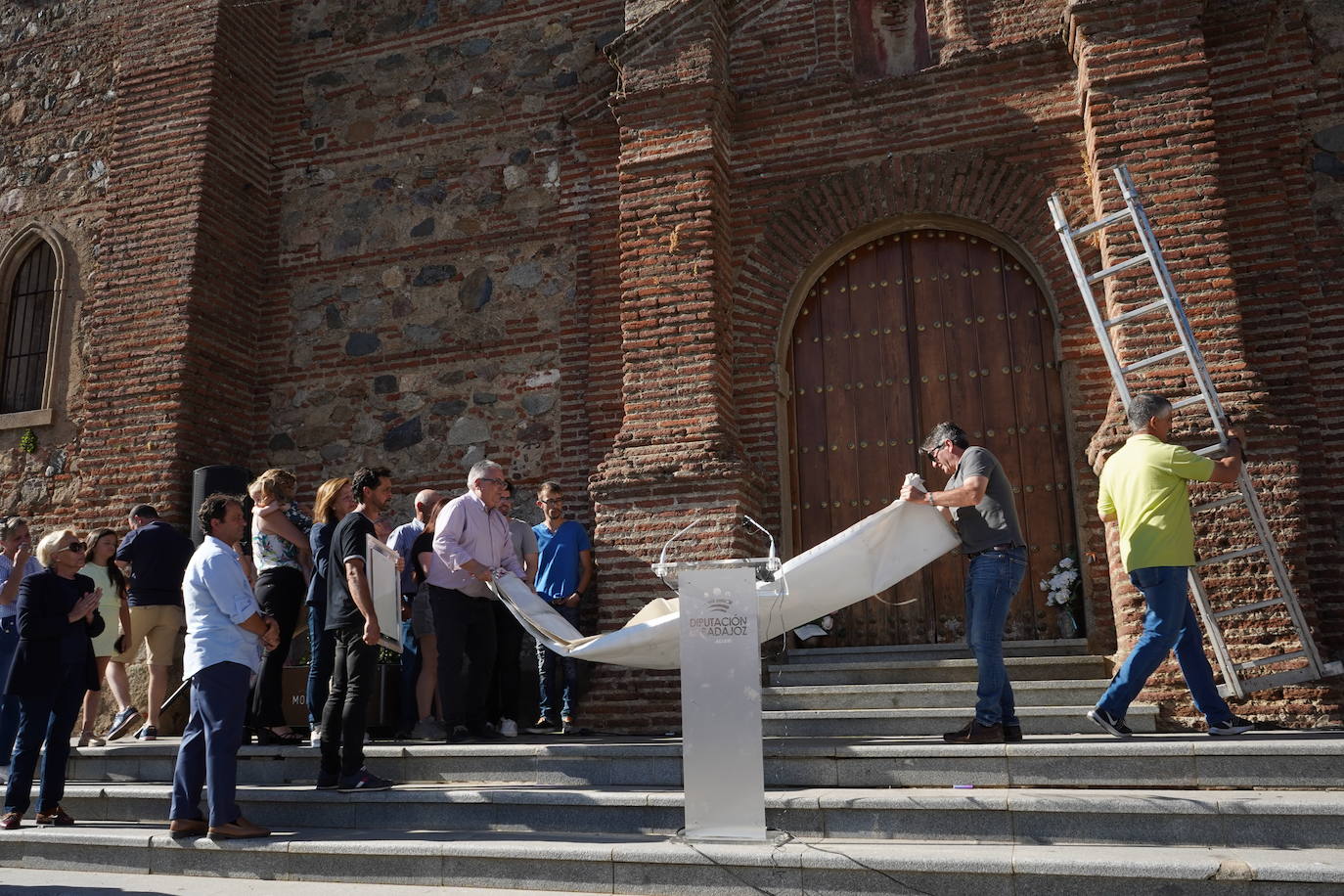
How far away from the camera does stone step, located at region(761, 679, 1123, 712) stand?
21.1ft

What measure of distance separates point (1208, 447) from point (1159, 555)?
4.55 feet

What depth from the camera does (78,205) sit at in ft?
35.4

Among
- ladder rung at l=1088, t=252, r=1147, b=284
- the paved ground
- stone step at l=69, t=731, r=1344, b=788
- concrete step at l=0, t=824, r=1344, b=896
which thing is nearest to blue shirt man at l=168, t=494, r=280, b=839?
concrete step at l=0, t=824, r=1344, b=896

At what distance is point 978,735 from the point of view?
17.4 ft

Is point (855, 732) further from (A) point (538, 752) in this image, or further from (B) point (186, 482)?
(B) point (186, 482)

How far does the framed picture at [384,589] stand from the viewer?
5.66m

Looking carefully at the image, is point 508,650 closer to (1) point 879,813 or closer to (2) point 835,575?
(2) point 835,575

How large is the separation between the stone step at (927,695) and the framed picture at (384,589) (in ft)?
7.38

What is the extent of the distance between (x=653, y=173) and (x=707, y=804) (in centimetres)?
542

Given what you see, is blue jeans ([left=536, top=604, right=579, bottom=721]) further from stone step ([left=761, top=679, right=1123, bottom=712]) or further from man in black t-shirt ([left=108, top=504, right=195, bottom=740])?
man in black t-shirt ([left=108, top=504, right=195, bottom=740])

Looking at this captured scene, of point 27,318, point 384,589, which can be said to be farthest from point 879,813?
point 27,318

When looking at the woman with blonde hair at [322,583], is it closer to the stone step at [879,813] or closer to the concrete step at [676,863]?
the stone step at [879,813]

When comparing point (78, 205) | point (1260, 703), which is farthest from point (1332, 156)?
point (78, 205)

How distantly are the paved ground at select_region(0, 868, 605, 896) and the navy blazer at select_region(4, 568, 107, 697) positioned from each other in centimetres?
97
